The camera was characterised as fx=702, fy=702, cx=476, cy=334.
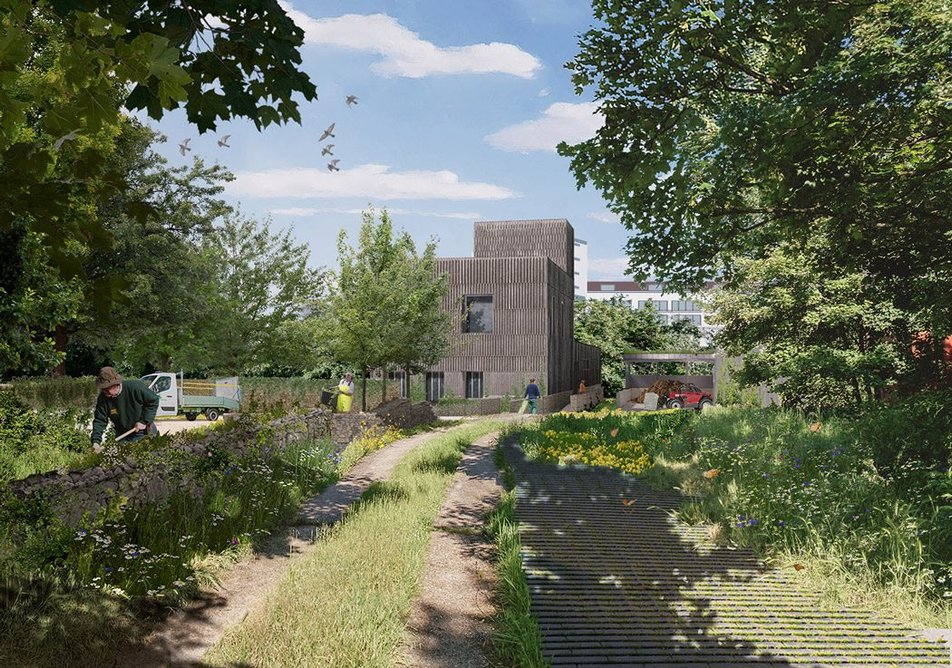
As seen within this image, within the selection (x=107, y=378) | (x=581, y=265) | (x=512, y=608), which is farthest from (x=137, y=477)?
Result: (x=581, y=265)

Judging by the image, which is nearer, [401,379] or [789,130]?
[789,130]

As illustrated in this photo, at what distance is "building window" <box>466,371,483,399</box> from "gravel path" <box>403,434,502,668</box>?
26.5 metres

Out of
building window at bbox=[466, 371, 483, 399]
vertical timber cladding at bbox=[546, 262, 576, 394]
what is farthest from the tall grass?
vertical timber cladding at bbox=[546, 262, 576, 394]

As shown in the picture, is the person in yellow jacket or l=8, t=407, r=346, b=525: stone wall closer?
l=8, t=407, r=346, b=525: stone wall

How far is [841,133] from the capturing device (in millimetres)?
9961

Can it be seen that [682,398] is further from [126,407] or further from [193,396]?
[126,407]

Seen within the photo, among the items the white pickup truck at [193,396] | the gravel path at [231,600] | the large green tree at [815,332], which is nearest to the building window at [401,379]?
the white pickup truck at [193,396]

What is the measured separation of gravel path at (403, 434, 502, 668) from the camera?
5113 millimetres

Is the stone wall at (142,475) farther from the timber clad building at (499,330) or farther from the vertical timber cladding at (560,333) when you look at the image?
the vertical timber cladding at (560,333)

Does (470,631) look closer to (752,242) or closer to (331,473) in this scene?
(331,473)

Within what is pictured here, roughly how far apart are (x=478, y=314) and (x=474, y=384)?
148 inches

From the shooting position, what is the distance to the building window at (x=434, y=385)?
36.8 meters

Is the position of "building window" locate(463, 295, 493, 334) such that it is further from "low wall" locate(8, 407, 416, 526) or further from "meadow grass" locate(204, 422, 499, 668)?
"meadow grass" locate(204, 422, 499, 668)

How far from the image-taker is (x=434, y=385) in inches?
1452
